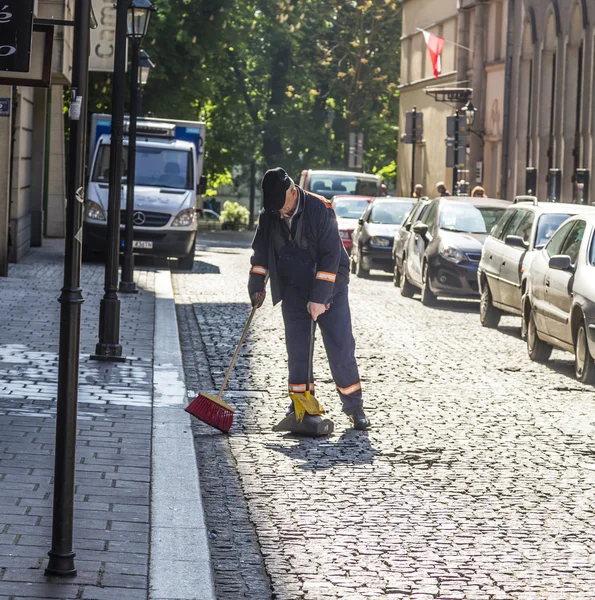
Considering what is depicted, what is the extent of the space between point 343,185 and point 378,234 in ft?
37.0

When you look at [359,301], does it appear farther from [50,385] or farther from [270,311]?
[50,385]

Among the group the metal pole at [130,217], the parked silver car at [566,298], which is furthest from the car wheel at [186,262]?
the parked silver car at [566,298]

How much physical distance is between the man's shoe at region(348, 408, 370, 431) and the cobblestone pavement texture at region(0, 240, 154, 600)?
1350 mm

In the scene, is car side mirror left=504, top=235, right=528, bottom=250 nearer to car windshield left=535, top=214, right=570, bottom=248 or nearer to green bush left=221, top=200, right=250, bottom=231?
car windshield left=535, top=214, right=570, bottom=248

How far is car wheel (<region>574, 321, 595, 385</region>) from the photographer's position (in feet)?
41.1

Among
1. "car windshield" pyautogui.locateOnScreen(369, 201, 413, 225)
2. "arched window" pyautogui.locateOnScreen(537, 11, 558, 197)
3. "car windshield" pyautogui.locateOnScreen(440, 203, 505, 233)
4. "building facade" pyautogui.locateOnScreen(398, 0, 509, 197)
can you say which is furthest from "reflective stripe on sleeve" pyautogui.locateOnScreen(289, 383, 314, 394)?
"building facade" pyautogui.locateOnScreen(398, 0, 509, 197)

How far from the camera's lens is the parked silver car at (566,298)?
12703mm

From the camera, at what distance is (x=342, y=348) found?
973 centimetres

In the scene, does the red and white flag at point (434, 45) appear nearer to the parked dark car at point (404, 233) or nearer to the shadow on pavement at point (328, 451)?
the parked dark car at point (404, 233)

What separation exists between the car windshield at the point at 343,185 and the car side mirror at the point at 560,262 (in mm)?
25877

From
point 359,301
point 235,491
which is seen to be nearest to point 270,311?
point 359,301

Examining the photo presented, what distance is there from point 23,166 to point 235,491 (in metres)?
19.9

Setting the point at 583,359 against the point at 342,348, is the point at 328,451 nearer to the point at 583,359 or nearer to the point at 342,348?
the point at 342,348

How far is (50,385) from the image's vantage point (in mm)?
10461
